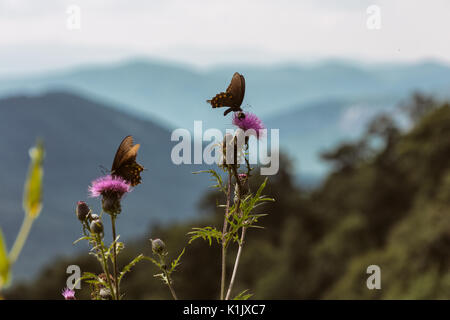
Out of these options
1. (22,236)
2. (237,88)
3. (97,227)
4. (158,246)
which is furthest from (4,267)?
(237,88)

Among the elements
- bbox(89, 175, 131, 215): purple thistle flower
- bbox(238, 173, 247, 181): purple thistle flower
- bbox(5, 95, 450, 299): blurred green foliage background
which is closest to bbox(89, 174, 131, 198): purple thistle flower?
bbox(89, 175, 131, 215): purple thistle flower

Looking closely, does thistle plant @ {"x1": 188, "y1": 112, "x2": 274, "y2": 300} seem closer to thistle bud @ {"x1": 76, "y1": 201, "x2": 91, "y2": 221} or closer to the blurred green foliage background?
thistle bud @ {"x1": 76, "y1": 201, "x2": 91, "y2": 221}

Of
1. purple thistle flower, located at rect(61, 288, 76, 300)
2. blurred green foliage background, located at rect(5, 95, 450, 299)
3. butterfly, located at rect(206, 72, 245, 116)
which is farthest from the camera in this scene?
blurred green foliage background, located at rect(5, 95, 450, 299)

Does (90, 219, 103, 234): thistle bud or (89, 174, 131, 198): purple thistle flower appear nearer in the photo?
(90, 219, 103, 234): thistle bud
